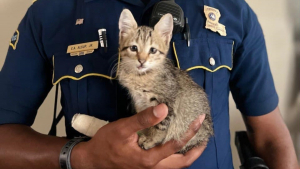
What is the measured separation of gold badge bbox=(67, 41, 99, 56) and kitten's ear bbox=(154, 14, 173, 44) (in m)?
0.26

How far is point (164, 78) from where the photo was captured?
93cm

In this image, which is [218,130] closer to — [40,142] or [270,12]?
[40,142]

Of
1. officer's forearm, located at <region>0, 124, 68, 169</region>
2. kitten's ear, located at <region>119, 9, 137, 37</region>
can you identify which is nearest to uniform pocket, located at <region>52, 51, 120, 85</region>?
kitten's ear, located at <region>119, 9, 137, 37</region>

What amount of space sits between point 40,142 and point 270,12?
64.1 inches

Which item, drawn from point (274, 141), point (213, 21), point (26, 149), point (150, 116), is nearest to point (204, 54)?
point (213, 21)

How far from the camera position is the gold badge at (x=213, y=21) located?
3.48ft

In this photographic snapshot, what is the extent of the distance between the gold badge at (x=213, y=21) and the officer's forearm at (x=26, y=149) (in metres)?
0.77

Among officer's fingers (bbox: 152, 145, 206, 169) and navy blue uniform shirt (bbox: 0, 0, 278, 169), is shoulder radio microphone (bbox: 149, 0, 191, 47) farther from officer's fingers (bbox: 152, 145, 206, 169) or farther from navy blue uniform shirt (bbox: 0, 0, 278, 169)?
officer's fingers (bbox: 152, 145, 206, 169)

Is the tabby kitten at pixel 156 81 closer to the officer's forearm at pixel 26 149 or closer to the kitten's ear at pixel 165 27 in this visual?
the kitten's ear at pixel 165 27

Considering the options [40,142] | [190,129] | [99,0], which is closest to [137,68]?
[190,129]

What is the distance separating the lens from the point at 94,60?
101cm

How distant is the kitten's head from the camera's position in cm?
89

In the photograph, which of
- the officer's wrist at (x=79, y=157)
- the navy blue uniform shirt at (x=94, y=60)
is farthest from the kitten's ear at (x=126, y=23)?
the officer's wrist at (x=79, y=157)

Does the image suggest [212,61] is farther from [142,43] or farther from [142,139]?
[142,139]
